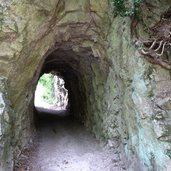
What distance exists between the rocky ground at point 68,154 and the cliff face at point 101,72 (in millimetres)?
405

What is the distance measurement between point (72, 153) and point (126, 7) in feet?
17.5

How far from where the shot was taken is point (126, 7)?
8.65m

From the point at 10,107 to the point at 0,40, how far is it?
1.92 meters

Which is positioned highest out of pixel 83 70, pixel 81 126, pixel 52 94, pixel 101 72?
pixel 83 70

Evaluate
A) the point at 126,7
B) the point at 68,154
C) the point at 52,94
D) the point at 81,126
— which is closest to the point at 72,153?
the point at 68,154

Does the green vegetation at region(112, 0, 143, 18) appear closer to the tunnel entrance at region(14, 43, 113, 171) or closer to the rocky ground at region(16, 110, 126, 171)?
the tunnel entrance at region(14, 43, 113, 171)

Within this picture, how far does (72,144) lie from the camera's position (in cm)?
1166

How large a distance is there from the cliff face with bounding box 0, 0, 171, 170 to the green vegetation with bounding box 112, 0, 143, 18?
1.00 feet

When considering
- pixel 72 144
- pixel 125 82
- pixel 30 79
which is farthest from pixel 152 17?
pixel 72 144

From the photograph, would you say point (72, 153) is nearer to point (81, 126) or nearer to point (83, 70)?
point (83, 70)

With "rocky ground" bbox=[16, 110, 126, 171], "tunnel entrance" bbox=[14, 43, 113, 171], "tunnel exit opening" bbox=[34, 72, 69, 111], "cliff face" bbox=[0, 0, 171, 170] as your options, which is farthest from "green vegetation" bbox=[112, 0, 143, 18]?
"tunnel exit opening" bbox=[34, 72, 69, 111]

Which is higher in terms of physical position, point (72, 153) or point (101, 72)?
point (101, 72)

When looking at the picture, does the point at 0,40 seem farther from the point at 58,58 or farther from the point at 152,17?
the point at 58,58

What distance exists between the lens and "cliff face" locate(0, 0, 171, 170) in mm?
7387
